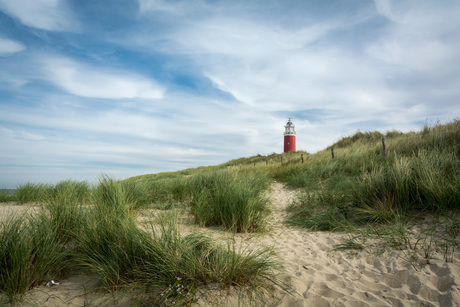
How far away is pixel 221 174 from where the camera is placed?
284 inches

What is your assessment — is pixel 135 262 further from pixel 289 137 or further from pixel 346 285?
pixel 289 137

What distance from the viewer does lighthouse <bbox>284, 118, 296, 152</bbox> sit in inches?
1303

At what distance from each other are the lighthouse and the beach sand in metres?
30.4

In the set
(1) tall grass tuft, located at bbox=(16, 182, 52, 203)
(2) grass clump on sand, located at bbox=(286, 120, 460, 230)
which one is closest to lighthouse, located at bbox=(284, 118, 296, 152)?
(2) grass clump on sand, located at bbox=(286, 120, 460, 230)

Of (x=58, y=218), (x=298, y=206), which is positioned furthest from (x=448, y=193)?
(x=58, y=218)

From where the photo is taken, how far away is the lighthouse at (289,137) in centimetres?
3309

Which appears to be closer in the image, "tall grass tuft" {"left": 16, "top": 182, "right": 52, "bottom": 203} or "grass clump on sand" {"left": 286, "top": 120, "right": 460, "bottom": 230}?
"grass clump on sand" {"left": 286, "top": 120, "right": 460, "bottom": 230}

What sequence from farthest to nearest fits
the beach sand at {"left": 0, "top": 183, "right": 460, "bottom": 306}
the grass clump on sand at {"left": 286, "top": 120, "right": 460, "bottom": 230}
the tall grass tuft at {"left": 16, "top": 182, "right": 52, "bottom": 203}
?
the tall grass tuft at {"left": 16, "top": 182, "right": 52, "bottom": 203}, the grass clump on sand at {"left": 286, "top": 120, "right": 460, "bottom": 230}, the beach sand at {"left": 0, "top": 183, "right": 460, "bottom": 306}

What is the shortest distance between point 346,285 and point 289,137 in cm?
3206

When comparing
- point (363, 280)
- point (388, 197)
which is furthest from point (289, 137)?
point (363, 280)

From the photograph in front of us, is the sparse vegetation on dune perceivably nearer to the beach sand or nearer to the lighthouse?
the beach sand

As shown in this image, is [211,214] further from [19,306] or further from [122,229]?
[19,306]

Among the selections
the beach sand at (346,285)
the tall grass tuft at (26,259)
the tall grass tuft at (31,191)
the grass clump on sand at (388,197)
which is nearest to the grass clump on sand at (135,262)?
the tall grass tuft at (26,259)

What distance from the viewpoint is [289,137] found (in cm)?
3366
